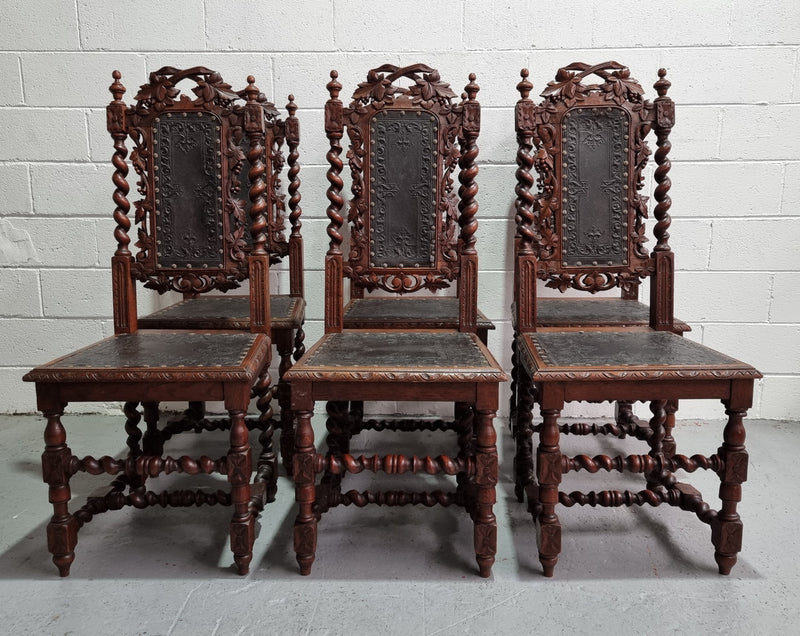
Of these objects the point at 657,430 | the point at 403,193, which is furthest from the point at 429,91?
the point at 657,430

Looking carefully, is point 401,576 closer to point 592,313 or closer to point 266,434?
point 266,434

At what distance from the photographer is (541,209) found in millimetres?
2100

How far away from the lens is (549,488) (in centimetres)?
171

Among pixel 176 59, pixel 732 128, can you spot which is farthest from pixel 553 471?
pixel 176 59

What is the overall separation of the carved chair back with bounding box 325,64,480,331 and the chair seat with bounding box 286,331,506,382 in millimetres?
171

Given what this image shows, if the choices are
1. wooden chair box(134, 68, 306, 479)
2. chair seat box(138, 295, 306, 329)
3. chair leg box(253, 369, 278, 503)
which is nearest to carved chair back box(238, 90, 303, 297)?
wooden chair box(134, 68, 306, 479)

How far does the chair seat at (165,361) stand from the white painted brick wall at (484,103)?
1.07 metres

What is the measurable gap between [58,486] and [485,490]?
1.19m

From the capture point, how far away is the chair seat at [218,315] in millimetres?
2234

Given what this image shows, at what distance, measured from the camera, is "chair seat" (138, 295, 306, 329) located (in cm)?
223

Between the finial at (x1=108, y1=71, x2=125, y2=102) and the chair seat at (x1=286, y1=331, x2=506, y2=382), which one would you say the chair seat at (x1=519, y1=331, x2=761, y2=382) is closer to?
the chair seat at (x1=286, y1=331, x2=506, y2=382)

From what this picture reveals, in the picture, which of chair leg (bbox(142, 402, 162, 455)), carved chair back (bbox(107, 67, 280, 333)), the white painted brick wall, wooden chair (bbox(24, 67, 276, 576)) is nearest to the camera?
wooden chair (bbox(24, 67, 276, 576))

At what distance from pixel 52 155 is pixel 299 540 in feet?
7.50

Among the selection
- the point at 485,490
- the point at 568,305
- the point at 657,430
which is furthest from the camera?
the point at 568,305
